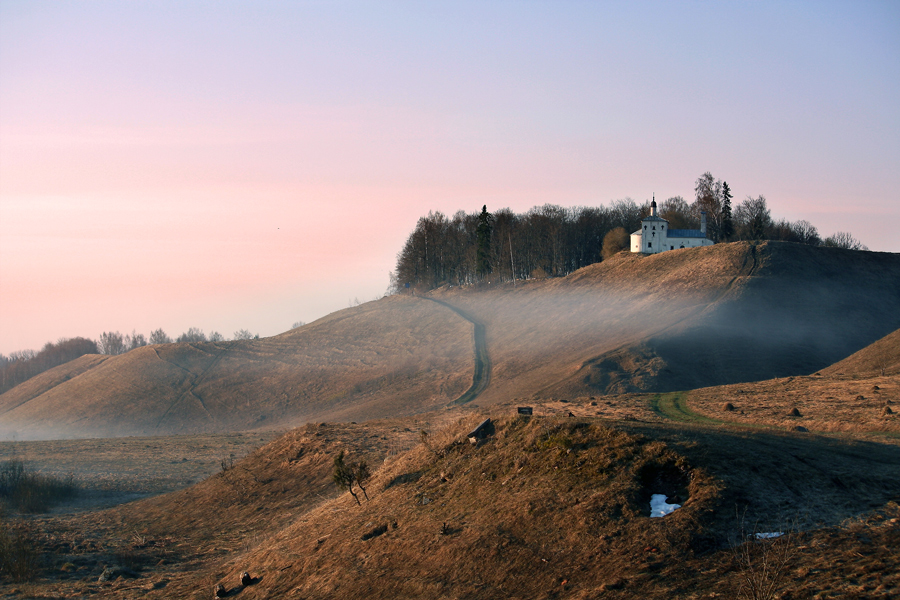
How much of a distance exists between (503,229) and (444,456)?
3693 inches

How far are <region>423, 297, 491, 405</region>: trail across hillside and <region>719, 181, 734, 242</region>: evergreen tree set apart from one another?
42658 millimetres

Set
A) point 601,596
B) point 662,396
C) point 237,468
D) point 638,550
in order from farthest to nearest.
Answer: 1. point 662,396
2. point 237,468
3. point 638,550
4. point 601,596

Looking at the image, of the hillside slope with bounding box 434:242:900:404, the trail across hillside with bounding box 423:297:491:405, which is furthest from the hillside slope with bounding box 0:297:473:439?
the hillside slope with bounding box 434:242:900:404

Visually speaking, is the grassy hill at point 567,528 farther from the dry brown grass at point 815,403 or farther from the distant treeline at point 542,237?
the distant treeline at point 542,237

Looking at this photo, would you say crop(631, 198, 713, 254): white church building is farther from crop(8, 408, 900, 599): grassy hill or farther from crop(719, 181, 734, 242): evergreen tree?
crop(8, 408, 900, 599): grassy hill

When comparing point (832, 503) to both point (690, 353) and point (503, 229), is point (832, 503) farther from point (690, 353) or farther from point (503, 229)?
point (503, 229)

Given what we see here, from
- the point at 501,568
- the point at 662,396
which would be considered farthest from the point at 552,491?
the point at 662,396

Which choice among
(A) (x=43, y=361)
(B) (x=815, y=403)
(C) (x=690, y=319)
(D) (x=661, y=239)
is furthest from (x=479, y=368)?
(A) (x=43, y=361)

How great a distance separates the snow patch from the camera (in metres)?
11.0

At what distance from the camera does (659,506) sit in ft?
36.9

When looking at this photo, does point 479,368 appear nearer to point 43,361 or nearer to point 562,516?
point 562,516

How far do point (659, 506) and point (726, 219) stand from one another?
96.0 m

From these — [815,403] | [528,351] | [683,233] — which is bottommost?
[815,403]

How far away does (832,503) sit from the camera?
11195 mm
